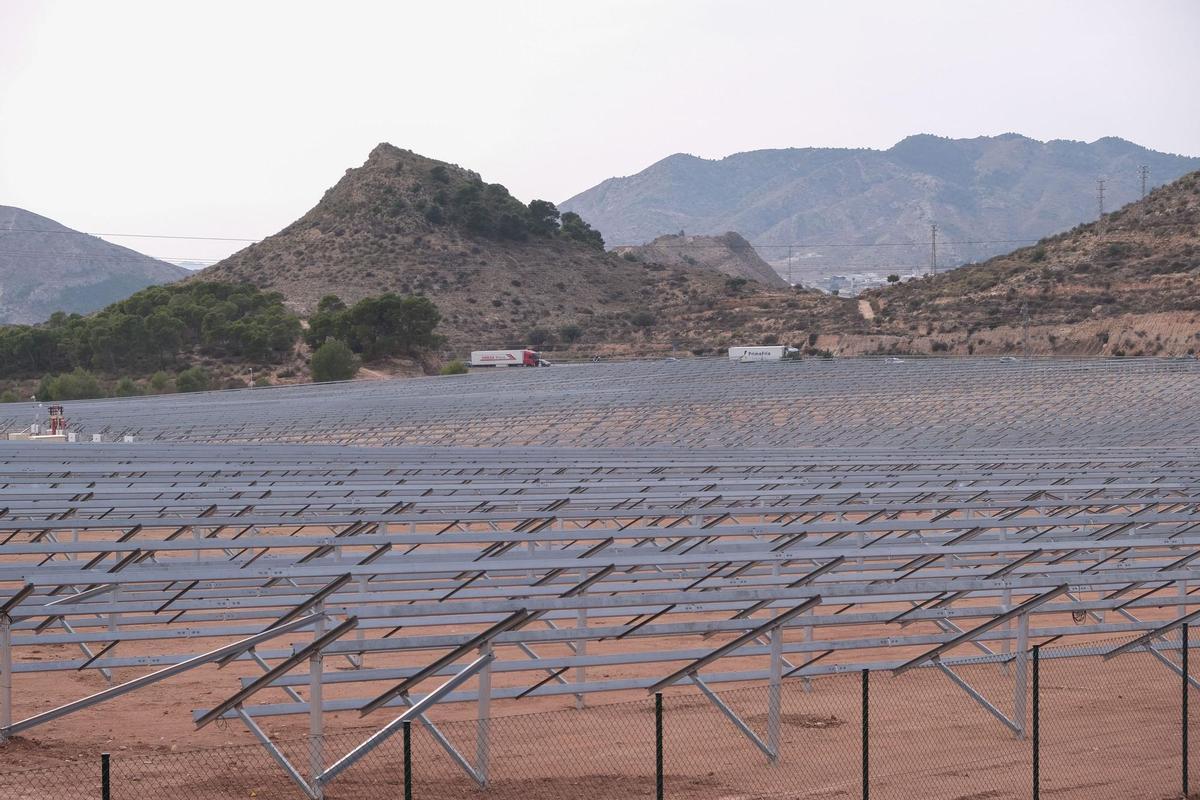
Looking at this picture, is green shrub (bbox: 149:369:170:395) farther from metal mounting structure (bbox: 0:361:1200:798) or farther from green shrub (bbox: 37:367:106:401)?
metal mounting structure (bbox: 0:361:1200:798)

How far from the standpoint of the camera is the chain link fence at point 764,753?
10.3 meters

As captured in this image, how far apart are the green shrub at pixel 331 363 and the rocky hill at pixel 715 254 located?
83385 millimetres

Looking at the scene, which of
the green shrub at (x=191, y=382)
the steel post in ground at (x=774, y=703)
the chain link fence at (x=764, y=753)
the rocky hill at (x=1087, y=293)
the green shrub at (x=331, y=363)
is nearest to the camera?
the chain link fence at (x=764, y=753)

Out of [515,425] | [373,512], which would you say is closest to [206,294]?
[515,425]

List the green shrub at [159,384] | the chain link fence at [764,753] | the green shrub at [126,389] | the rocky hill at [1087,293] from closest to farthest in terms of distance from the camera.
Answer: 1. the chain link fence at [764,753]
2. the green shrub at [126,389]
3. the green shrub at [159,384]
4. the rocky hill at [1087,293]

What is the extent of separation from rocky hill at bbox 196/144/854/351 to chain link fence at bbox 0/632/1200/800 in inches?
3073

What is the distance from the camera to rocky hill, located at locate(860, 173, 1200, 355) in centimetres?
7506

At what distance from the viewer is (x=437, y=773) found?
10930 mm

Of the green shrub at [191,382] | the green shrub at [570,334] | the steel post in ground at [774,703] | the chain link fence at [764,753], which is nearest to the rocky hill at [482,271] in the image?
the green shrub at [570,334]

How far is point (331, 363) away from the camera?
70.9m

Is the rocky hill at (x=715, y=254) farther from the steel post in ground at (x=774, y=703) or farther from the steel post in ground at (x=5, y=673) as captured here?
the steel post in ground at (x=5, y=673)

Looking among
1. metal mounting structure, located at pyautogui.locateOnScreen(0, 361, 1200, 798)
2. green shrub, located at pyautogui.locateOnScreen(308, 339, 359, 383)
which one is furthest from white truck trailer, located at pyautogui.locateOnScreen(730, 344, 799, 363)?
metal mounting structure, located at pyautogui.locateOnScreen(0, 361, 1200, 798)

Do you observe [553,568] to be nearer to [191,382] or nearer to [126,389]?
[191,382]

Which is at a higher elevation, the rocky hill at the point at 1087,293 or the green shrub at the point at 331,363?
the rocky hill at the point at 1087,293
